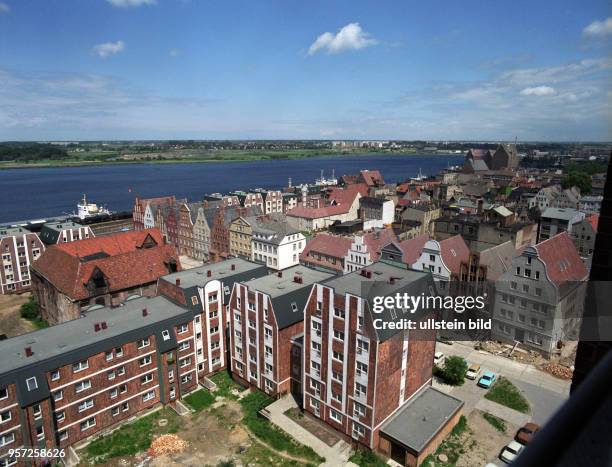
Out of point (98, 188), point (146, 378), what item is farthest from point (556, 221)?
point (98, 188)

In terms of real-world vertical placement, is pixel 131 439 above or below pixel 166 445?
below

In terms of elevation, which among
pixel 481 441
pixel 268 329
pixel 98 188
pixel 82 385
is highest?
pixel 268 329

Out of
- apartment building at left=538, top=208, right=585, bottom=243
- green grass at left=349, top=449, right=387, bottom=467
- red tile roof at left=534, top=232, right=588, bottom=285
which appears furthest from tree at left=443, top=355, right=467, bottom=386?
apartment building at left=538, top=208, right=585, bottom=243

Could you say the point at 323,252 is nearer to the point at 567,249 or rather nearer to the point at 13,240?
the point at 567,249

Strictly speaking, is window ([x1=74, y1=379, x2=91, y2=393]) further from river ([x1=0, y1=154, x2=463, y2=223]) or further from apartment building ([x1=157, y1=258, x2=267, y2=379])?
river ([x1=0, y1=154, x2=463, y2=223])

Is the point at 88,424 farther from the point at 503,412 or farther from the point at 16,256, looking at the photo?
the point at 16,256

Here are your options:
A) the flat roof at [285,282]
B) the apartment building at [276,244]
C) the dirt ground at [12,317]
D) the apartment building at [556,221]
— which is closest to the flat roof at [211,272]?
the flat roof at [285,282]

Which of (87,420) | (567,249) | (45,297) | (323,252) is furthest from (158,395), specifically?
(567,249)
